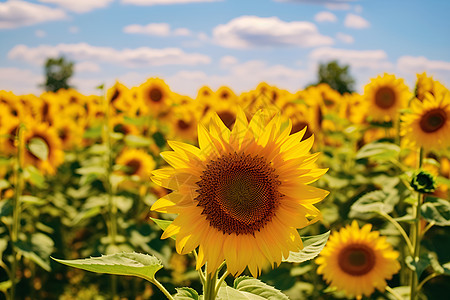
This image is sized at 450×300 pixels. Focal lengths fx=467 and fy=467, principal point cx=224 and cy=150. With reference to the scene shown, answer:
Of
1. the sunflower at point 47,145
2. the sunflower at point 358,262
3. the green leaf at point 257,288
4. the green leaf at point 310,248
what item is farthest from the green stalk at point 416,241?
the sunflower at point 47,145

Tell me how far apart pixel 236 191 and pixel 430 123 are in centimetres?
183

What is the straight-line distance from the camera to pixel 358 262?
292cm

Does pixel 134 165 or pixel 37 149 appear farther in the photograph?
pixel 134 165

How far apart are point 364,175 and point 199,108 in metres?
2.35

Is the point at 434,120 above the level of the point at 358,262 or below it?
above

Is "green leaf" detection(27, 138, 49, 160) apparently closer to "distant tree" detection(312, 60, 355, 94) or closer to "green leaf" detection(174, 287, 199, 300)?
"green leaf" detection(174, 287, 199, 300)

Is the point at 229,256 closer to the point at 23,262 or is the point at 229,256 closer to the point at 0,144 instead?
the point at 0,144

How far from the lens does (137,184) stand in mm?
4262

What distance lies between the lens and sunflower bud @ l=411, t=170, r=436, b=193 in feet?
7.02

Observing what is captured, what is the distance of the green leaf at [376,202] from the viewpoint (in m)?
2.53

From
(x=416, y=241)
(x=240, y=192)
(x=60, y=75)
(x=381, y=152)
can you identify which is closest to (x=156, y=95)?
(x=381, y=152)

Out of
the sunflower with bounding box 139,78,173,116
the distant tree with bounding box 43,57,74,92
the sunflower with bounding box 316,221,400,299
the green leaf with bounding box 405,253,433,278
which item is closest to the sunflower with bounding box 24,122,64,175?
the sunflower with bounding box 139,78,173,116

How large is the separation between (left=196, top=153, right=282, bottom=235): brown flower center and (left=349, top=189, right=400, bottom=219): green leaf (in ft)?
4.25

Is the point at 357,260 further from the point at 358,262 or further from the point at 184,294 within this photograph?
the point at 184,294
